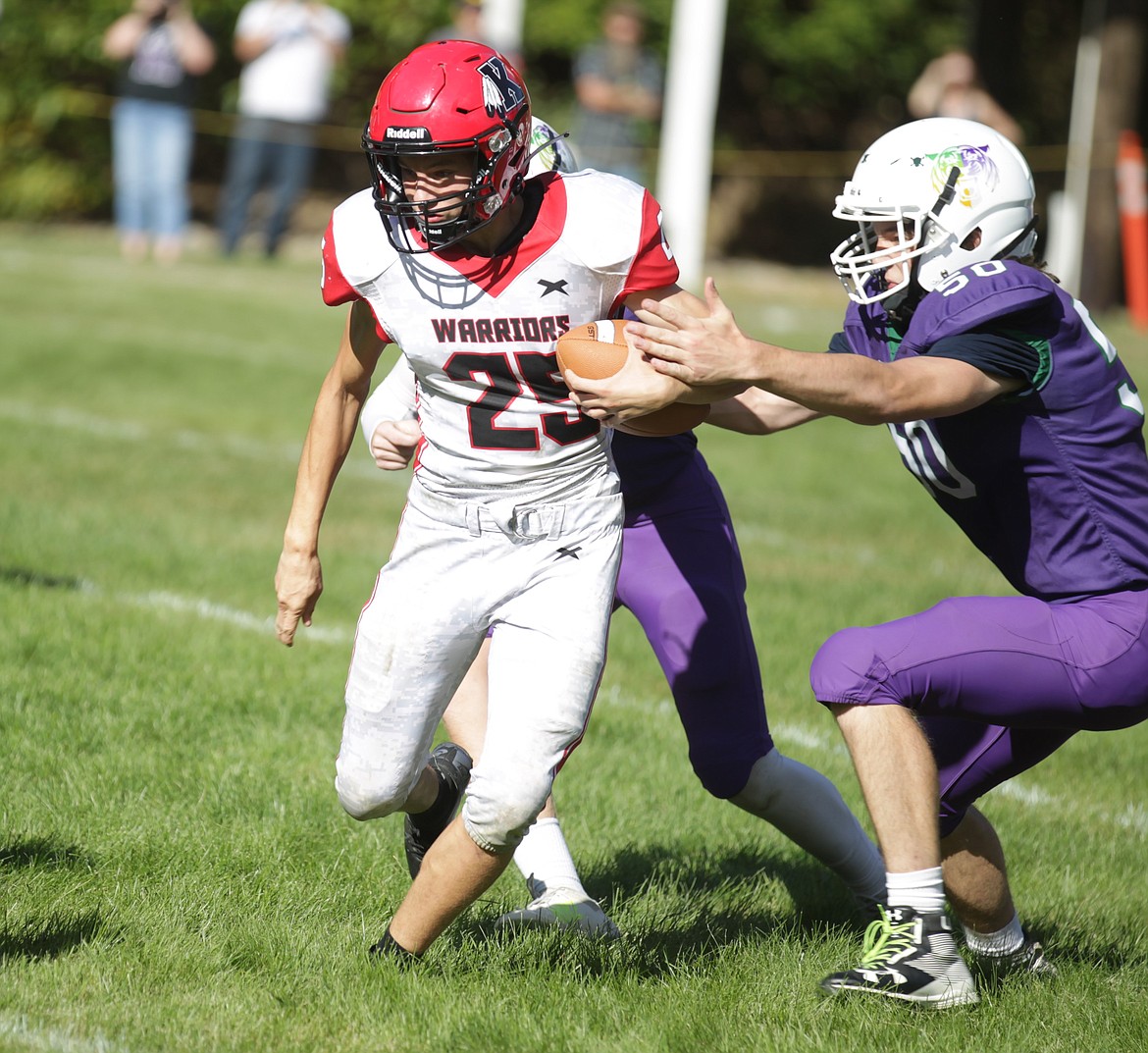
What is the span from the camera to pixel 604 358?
3516 mm

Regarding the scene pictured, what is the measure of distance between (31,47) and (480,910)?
58.7 feet

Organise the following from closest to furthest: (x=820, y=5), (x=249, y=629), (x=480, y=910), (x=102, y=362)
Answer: (x=480, y=910) < (x=249, y=629) < (x=102, y=362) < (x=820, y=5)

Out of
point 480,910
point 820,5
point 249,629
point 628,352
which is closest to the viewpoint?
point 628,352

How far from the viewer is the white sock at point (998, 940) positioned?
13.4ft

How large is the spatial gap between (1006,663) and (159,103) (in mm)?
14752

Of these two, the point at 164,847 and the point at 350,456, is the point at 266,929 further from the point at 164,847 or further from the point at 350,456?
the point at 350,456

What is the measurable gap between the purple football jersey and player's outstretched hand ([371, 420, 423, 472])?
1.26 meters

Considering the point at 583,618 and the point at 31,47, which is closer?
the point at 583,618

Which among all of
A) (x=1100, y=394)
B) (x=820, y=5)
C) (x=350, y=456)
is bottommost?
(x=350, y=456)

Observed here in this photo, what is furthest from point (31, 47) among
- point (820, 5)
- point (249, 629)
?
point (249, 629)

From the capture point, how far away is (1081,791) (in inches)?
224

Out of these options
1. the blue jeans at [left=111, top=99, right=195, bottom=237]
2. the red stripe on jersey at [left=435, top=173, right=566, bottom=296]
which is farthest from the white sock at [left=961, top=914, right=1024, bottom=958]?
the blue jeans at [left=111, top=99, right=195, bottom=237]

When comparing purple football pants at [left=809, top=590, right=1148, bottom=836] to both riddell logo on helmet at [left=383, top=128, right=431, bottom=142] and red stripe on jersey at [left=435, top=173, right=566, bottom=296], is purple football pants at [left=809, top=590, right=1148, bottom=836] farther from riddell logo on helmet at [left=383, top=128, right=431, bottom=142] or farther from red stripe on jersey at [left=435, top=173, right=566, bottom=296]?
riddell logo on helmet at [left=383, top=128, right=431, bottom=142]

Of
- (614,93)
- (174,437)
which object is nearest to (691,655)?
(174,437)
